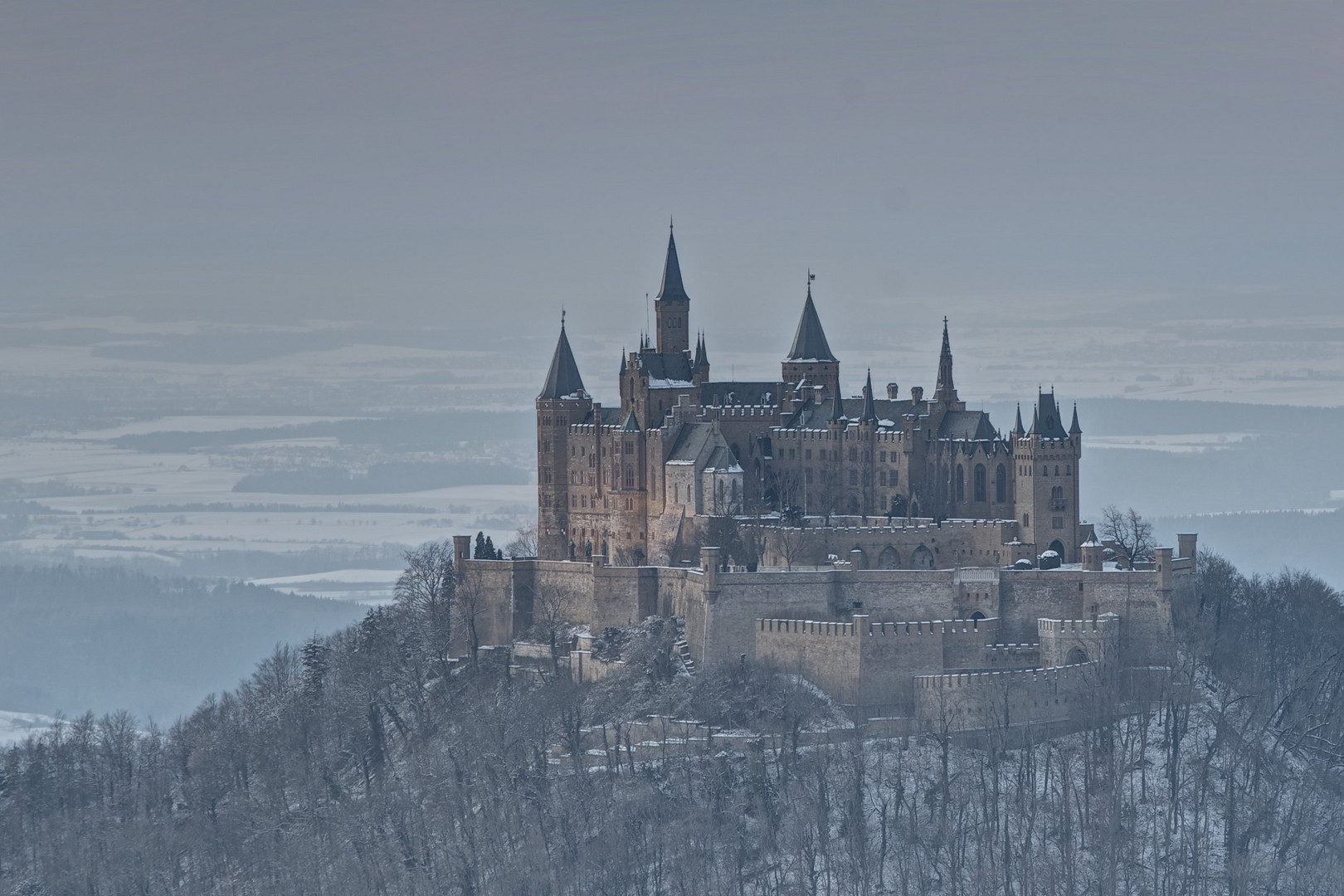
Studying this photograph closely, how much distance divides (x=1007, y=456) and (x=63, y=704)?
103898 millimetres

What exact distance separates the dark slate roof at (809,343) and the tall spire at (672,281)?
16.6 ft

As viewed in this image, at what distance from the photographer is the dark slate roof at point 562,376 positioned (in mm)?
108750

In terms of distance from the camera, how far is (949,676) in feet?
292

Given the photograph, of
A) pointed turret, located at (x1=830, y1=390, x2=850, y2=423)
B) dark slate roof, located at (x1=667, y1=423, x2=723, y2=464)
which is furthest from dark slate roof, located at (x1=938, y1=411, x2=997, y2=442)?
dark slate roof, located at (x1=667, y1=423, x2=723, y2=464)

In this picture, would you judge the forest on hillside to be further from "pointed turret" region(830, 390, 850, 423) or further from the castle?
"pointed turret" region(830, 390, 850, 423)

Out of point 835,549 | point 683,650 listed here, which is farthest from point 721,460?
point 683,650

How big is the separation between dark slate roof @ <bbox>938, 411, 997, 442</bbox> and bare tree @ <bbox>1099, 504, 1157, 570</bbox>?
19.5 ft

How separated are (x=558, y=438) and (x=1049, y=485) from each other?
21.4 m

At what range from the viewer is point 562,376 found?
109 m

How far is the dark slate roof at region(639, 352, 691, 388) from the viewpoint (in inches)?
4245

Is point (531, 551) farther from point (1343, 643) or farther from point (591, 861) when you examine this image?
point (1343, 643)

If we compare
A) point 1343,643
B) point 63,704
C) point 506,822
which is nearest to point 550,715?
point 506,822

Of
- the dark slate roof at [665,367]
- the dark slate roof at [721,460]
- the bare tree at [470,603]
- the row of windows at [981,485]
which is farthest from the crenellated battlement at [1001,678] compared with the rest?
the dark slate roof at [665,367]

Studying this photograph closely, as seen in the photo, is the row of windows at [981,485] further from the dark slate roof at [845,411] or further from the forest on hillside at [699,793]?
the forest on hillside at [699,793]
